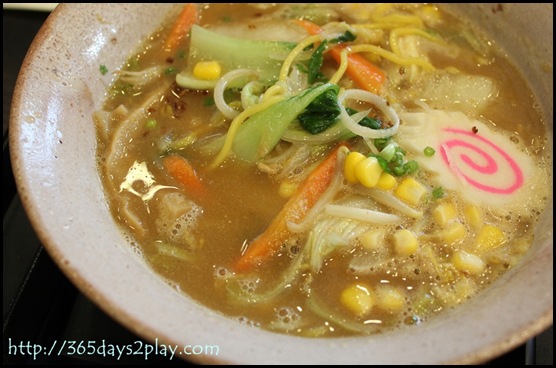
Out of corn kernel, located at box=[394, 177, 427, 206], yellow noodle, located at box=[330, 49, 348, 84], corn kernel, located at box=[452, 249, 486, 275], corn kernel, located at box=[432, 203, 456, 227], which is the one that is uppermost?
yellow noodle, located at box=[330, 49, 348, 84]

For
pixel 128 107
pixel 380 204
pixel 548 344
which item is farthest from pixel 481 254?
pixel 128 107

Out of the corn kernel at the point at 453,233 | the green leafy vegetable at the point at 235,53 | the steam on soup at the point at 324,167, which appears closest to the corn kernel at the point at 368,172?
the steam on soup at the point at 324,167

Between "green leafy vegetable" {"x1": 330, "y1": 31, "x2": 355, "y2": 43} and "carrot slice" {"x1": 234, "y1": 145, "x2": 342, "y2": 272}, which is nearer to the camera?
"carrot slice" {"x1": 234, "y1": 145, "x2": 342, "y2": 272}

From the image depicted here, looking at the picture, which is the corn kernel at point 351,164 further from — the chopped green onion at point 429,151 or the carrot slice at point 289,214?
the chopped green onion at point 429,151

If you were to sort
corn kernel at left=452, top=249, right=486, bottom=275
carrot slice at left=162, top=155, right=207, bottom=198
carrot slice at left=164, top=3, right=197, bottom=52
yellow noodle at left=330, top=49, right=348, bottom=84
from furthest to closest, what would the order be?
carrot slice at left=164, top=3, right=197, bottom=52, yellow noodle at left=330, top=49, right=348, bottom=84, carrot slice at left=162, top=155, right=207, bottom=198, corn kernel at left=452, top=249, right=486, bottom=275

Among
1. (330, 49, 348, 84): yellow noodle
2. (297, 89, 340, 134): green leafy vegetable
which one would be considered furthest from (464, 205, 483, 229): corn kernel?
(330, 49, 348, 84): yellow noodle

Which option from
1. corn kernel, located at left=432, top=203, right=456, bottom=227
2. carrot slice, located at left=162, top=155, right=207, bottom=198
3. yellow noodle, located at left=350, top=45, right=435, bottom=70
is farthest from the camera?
yellow noodle, located at left=350, top=45, right=435, bottom=70

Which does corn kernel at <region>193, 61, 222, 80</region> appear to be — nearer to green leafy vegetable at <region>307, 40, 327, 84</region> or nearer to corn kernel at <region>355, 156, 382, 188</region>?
green leafy vegetable at <region>307, 40, 327, 84</region>
